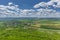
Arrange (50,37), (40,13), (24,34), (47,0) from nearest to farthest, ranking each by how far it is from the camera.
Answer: (47,0)
(40,13)
(50,37)
(24,34)

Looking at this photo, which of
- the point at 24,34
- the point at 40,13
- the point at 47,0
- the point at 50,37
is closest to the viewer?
the point at 47,0

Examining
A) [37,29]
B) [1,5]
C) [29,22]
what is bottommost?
[37,29]

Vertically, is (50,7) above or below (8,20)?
above

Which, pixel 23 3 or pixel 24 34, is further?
pixel 24 34

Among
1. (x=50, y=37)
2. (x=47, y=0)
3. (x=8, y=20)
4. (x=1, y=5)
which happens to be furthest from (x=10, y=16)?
(x=50, y=37)

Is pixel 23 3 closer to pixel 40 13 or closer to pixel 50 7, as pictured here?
pixel 40 13

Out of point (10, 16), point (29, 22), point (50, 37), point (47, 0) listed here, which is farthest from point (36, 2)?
point (50, 37)

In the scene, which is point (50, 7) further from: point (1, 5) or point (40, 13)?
point (1, 5)

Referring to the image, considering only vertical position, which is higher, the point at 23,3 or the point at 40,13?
the point at 23,3

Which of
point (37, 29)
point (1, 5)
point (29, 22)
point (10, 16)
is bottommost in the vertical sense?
point (37, 29)
